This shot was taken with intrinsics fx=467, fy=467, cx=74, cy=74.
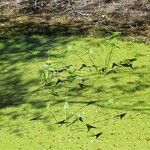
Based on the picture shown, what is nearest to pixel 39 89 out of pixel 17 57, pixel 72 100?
pixel 72 100

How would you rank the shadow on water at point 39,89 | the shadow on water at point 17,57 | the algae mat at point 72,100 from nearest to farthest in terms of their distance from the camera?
the algae mat at point 72,100 < the shadow on water at point 39,89 < the shadow on water at point 17,57

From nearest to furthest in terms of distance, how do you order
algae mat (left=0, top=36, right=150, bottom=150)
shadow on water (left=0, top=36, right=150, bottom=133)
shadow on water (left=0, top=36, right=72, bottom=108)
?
algae mat (left=0, top=36, right=150, bottom=150) → shadow on water (left=0, top=36, right=150, bottom=133) → shadow on water (left=0, top=36, right=72, bottom=108)

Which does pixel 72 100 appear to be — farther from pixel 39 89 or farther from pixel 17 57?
pixel 17 57

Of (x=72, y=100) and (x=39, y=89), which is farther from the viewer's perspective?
(x=39, y=89)

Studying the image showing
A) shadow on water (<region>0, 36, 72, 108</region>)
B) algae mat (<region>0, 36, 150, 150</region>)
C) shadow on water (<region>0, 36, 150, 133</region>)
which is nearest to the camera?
algae mat (<region>0, 36, 150, 150</region>)

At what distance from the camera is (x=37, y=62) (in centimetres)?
564

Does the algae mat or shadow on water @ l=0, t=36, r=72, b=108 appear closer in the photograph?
the algae mat

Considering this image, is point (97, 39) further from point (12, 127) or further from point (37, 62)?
point (12, 127)

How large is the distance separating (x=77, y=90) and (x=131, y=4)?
2654 mm

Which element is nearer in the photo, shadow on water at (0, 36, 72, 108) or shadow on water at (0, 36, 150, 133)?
shadow on water at (0, 36, 150, 133)

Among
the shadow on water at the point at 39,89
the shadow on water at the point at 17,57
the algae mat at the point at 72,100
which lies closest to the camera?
the algae mat at the point at 72,100

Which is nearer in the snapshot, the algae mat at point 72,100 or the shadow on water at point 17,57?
the algae mat at point 72,100

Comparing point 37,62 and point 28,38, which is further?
point 28,38

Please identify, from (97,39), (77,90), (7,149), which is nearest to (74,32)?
(97,39)
